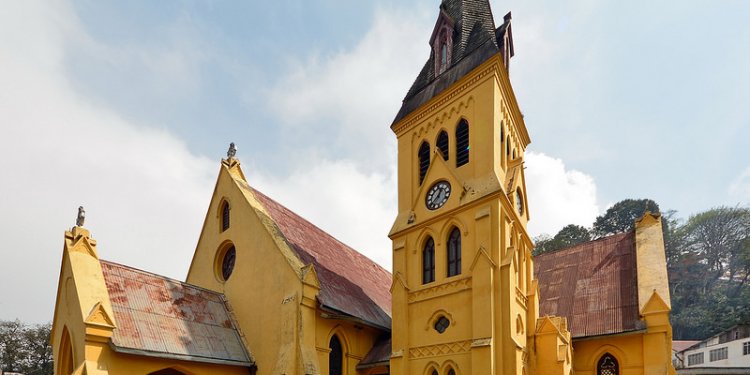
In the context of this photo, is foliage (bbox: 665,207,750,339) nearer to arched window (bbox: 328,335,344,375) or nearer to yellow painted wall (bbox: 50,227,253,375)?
arched window (bbox: 328,335,344,375)

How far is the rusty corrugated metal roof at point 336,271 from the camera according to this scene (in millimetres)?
19641

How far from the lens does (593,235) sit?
72812 mm

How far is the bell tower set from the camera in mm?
15641

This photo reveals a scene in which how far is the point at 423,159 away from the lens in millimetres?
20141

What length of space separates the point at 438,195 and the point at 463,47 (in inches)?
249

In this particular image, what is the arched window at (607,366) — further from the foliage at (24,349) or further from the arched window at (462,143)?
the foliage at (24,349)

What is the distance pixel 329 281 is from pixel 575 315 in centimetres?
1017

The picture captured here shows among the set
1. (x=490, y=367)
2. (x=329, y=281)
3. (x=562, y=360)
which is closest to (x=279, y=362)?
(x=329, y=281)

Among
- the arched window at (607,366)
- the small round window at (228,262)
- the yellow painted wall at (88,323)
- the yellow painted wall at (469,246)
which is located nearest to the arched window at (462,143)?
the yellow painted wall at (469,246)

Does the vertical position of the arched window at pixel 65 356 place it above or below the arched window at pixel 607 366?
above

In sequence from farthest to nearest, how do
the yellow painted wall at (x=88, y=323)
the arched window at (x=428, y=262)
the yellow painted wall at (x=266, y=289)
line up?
1. the arched window at (x=428, y=262)
2. the yellow painted wall at (x=266, y=289)
3. the yellow painted wall at (x=88, y=323)

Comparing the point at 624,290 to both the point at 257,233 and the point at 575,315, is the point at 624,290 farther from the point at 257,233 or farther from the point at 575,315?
the point at 257,233

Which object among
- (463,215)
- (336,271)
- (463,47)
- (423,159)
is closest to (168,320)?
(336,271)

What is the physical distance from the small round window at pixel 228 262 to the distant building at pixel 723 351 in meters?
44.2
